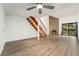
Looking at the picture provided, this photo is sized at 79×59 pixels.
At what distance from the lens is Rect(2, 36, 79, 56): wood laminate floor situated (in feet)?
5.42

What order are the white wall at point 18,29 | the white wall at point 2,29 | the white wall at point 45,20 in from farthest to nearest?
1. the white wall at point 45,20
2. the white wall at point 18,29
3. the white wall at point 2,29

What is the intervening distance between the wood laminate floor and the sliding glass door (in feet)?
0.31

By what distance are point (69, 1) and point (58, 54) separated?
2.83 feet

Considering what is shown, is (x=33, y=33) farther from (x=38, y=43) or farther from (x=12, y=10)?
(x=12, y=10)

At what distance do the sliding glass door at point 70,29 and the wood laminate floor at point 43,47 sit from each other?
0.31 ft

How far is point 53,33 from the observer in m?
1.82

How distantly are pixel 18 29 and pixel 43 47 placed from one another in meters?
0.56

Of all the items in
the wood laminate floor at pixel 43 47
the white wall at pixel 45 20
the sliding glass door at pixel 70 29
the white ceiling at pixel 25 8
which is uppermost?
the white ceiling at pixel 25 8

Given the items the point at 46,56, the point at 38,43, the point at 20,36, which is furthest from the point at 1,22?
the point at 46,56

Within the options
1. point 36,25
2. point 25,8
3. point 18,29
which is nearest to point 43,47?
point 36,25

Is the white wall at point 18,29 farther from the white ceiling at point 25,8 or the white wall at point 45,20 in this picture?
the white wall at point 45,20

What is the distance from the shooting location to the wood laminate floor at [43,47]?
5.42 feet

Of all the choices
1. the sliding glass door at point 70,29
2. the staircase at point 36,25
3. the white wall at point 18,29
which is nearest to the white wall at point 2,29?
the white wall at point 18,29

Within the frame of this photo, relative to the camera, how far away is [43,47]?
183 centimetres
